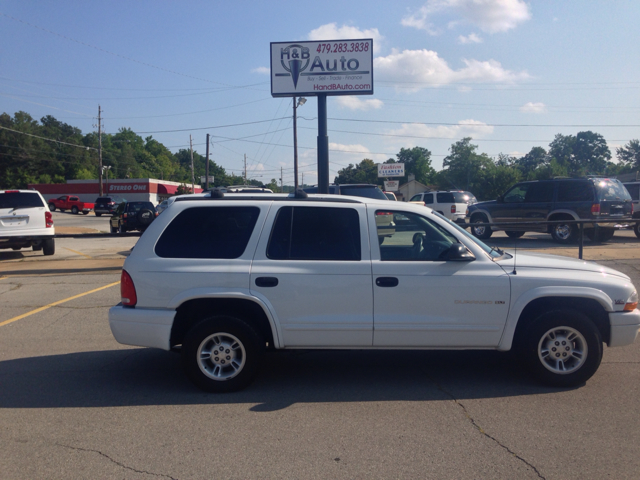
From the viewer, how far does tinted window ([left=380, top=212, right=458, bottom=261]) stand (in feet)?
16.6

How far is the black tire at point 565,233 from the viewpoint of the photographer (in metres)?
17.0

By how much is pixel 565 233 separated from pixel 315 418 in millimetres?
15423

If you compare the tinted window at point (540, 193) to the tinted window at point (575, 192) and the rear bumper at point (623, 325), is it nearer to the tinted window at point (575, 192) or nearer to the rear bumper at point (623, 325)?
the tinted window at point (575, 192)

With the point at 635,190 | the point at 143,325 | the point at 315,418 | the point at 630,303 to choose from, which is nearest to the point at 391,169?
the point at 635,190

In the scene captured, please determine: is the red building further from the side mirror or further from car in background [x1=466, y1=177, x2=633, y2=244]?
the side mirror

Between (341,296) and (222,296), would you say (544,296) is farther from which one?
(222,296)

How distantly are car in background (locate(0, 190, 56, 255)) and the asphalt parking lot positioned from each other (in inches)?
370

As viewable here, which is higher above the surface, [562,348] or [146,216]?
[146,216]

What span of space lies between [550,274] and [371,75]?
60.6 feet

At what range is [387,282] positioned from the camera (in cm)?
490

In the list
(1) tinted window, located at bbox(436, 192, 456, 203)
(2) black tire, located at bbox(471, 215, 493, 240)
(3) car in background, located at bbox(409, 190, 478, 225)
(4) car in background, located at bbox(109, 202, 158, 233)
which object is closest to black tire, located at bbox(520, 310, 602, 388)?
(2) black tire, located at bbox(471, 215, 493, 240)

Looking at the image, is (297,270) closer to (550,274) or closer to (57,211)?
(550,274)

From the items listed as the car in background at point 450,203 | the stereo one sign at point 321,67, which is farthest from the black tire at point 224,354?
the car in background at point 450,203

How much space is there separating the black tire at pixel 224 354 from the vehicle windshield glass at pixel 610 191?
1578cm
